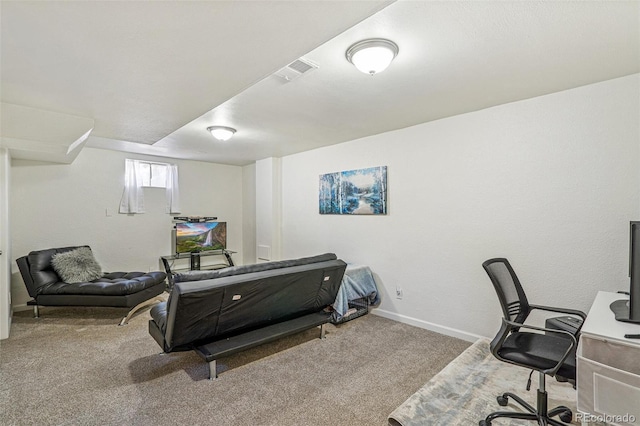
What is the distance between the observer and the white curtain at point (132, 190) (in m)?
5.14

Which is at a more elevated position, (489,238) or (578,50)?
(578,50)

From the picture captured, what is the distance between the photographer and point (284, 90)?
101 inches

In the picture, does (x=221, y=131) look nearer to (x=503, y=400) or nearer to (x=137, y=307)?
(x=137, y=307)

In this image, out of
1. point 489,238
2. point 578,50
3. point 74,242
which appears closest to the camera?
point 578,50

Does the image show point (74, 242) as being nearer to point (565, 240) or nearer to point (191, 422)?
point (191, 422)

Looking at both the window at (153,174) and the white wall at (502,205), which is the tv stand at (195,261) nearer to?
the window at (153,174)

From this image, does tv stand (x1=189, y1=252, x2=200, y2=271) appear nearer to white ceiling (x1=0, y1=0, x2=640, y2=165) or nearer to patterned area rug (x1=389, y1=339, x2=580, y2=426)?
white ceiling (x1=0, y1=0, x2=640, y2=165)

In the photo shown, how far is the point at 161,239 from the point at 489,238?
5291mm

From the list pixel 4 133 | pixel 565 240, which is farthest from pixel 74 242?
pixel 565 240

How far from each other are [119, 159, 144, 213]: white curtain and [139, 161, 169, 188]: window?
7cm

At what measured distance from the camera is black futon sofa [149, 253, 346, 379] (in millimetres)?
2244

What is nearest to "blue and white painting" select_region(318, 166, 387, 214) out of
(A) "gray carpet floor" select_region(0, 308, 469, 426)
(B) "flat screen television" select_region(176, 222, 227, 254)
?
(A) "gray carpet floor" select_region(0, 308, 469, 426)

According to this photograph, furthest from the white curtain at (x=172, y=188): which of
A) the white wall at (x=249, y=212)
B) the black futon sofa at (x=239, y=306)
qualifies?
the black futon sofa at (x=239, y=306)

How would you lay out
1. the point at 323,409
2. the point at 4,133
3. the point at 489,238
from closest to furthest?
the point at 323,409, the point at 4,133, the point at 489,238
